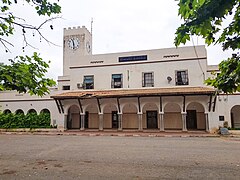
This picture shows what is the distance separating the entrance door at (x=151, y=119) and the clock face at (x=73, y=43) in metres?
14.7

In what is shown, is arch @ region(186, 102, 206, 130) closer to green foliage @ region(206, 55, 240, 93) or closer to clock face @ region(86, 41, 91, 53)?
clock face @ region(86, 41, 91, 53)

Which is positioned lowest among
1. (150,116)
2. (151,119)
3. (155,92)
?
(151,119)

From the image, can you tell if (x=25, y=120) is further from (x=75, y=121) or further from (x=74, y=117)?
(x=75, y=121)

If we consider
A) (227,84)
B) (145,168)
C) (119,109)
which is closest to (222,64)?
(227,84)

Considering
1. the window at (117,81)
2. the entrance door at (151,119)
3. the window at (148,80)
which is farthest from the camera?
the window at (117,81)

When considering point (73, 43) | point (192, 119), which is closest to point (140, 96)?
point (192, 119)

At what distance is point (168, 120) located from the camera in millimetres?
20766

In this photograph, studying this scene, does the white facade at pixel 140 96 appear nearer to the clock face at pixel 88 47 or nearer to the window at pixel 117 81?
the window at pixel 117 81

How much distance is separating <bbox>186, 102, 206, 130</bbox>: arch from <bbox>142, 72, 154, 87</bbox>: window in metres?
4.17

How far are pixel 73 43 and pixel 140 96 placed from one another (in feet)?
51.6

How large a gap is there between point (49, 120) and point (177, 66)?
46.1 feet

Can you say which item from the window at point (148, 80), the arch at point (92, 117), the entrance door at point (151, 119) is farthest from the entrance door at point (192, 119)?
the arch at point (92, 117)

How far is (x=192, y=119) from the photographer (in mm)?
21016

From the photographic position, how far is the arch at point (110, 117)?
22.4 metres
